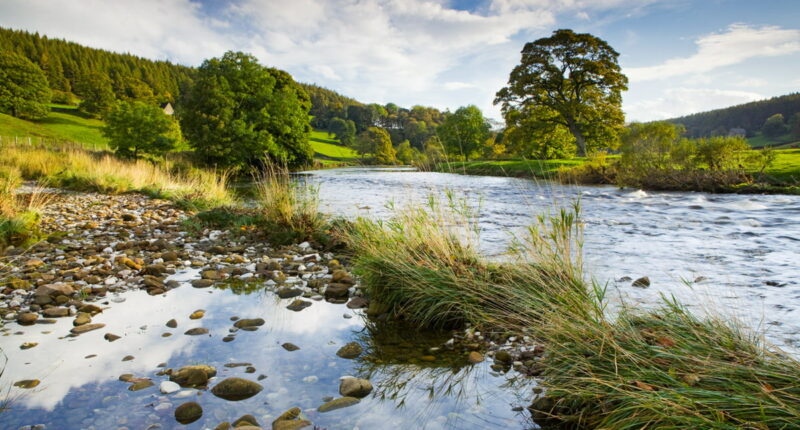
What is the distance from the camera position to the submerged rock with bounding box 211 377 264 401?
275 cm

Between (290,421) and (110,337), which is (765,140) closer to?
(290,421)

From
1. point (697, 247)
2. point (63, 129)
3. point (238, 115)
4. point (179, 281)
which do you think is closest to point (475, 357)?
point (179, 281)

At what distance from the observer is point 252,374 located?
119 inches

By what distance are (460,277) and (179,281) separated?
3746 mm

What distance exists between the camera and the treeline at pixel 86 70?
3329 inches

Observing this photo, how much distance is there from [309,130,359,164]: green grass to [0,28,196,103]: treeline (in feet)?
93.4

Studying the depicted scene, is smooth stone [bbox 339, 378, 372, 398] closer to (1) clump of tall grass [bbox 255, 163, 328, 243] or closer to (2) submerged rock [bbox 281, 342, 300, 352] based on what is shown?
(2) submerged rock [bbox 281, 342, 300, 352]

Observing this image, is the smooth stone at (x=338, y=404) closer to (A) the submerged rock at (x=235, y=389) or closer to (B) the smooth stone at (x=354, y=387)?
(B) the smooth stone at (x=354, y=387)

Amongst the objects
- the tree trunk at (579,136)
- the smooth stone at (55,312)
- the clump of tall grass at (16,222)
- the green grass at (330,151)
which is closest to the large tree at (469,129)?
the tree trunk at (579,136)

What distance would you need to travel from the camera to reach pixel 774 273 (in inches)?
216

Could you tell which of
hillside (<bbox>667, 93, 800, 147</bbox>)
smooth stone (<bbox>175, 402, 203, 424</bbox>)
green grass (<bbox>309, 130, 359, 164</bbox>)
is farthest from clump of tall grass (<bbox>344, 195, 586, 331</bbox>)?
hillside (<bbox>667, 93, 800, 147</bbox>)

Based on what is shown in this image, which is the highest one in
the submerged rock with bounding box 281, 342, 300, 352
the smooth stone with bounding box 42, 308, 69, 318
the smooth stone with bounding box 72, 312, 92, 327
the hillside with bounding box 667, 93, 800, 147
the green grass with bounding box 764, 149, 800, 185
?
the hillside with bounding box 667, 93, 800, 147

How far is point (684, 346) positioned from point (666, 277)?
3.46 meters

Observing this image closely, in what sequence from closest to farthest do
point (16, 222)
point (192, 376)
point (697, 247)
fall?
point (192, 376) → point (16, 222) → point (697, 247)
